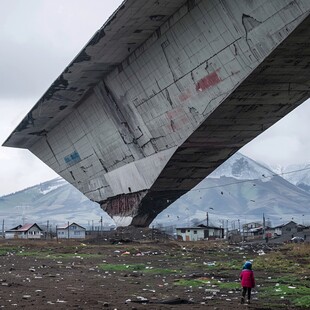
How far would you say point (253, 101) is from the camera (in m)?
26.3

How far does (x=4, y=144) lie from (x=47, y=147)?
313 centimetres

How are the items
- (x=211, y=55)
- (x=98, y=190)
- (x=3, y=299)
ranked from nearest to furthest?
(x=3, y=299), (x=211, y=55), (x=98, y=190)

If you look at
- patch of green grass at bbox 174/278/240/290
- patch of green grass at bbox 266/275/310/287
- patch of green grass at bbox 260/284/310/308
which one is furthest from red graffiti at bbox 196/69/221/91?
patch of green grass at bbox 260/284/310/308

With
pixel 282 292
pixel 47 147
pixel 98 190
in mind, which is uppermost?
pixel 47 147

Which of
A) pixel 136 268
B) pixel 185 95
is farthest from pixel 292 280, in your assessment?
pixel 185 95

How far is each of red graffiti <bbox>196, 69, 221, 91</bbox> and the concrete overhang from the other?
2.98 metres

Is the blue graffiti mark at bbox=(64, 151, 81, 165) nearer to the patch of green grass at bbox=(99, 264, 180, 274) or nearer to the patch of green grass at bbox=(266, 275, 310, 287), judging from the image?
the patch of green grass at bbox=(99, 264, 180, 274)

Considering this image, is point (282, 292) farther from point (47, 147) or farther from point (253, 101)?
point (47, 147)

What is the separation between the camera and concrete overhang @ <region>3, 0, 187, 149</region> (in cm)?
2605

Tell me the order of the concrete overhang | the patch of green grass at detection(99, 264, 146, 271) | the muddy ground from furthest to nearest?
the concrete overhang < the patch of green grass at detection(99, 264, 146, 271) < the muddy ground

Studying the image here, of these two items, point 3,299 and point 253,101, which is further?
point 253,101

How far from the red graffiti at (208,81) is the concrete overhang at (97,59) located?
9.77ft

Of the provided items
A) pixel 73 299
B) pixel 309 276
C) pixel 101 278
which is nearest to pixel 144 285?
pixel 101 278

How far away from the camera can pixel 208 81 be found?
26.5 m
